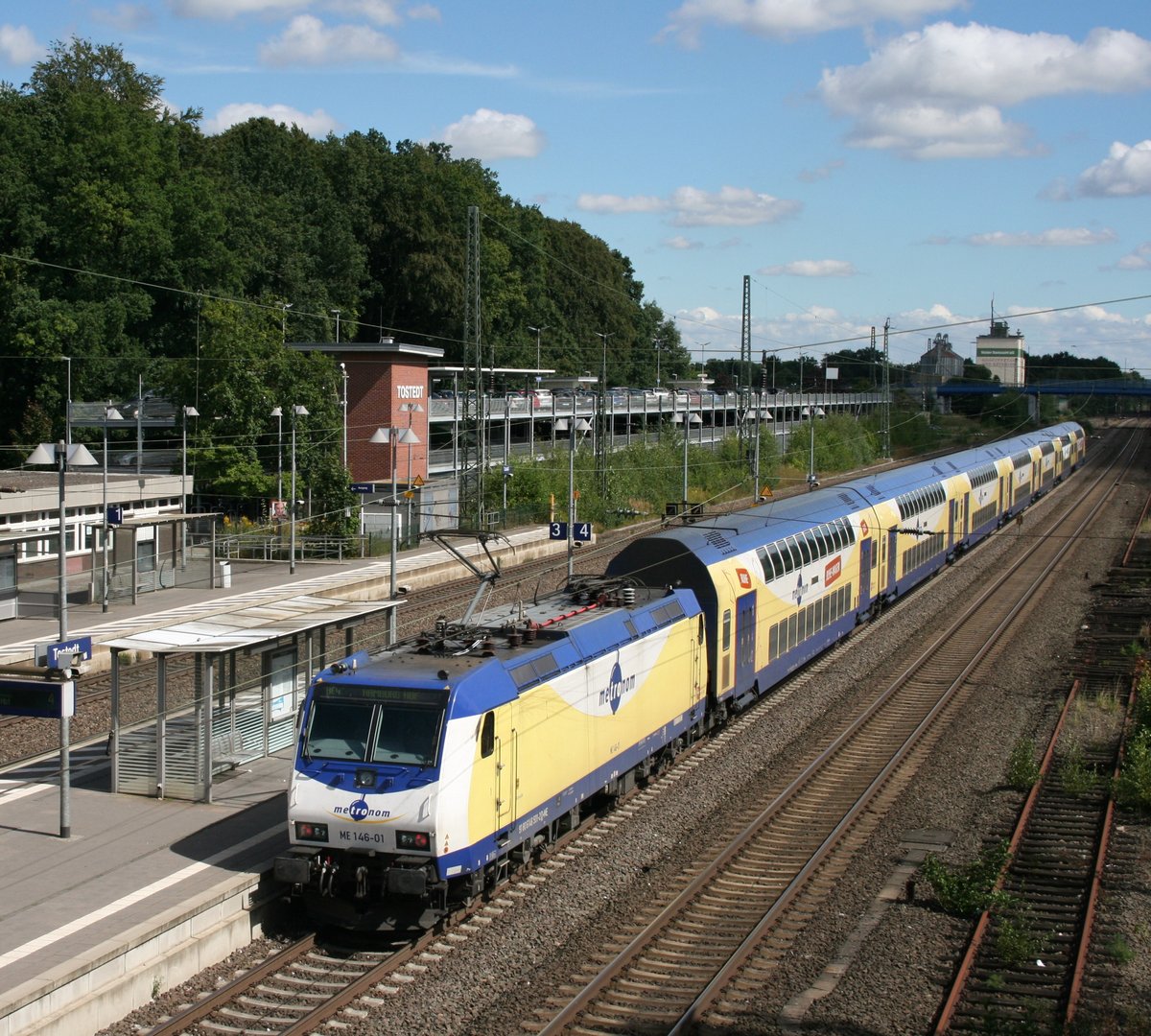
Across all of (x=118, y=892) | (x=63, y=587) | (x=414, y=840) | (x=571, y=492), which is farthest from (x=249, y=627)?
(x=571, y=492)

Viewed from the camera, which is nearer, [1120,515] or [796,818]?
[796,818]

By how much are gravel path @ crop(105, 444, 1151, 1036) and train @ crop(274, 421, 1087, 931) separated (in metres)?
0.57

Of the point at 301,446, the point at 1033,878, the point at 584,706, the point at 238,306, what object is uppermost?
the point at 238,306

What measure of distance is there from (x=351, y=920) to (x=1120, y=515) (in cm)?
5575

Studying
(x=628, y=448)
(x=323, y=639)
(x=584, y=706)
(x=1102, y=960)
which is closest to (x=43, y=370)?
(x=628, y=448)

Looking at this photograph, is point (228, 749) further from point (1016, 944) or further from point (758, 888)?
point (1016, 944)

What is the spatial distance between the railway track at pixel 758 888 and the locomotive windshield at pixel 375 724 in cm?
272

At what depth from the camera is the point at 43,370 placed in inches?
2392

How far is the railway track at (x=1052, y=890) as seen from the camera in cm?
1166

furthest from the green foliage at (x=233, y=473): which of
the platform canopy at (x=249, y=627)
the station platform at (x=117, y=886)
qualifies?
the station platform at (x=117, y=886)

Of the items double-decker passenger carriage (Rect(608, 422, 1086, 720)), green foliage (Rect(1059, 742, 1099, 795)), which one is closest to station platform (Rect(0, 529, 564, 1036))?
double-decker passenger carriage (Rect(608, 422, 1086, 720))

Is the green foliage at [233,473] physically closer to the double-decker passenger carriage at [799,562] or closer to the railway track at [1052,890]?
the double-decker passenger carriage at [799,562]

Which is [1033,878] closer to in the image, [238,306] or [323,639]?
[323,639]

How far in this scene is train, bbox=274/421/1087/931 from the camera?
41.5 ft
